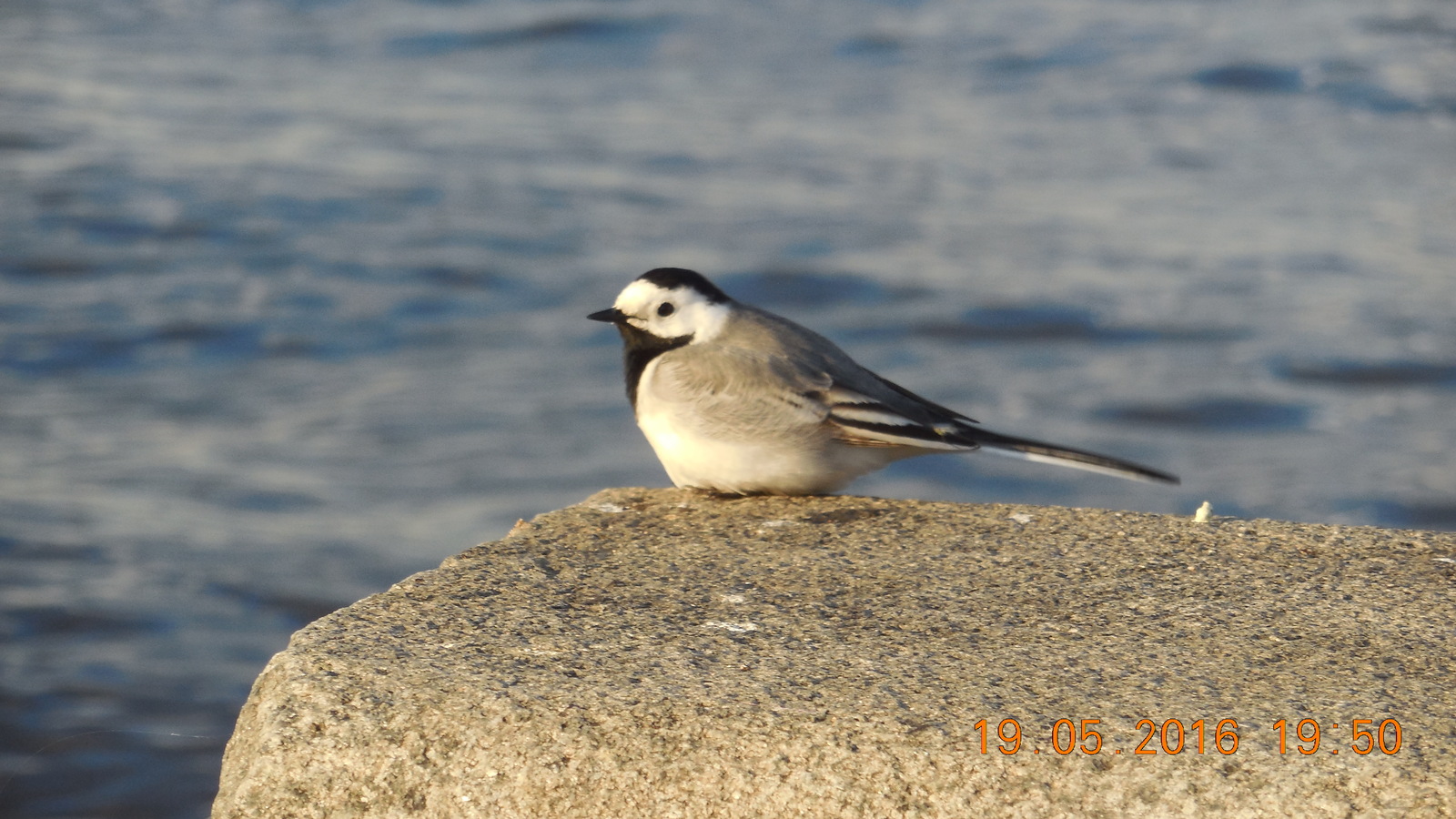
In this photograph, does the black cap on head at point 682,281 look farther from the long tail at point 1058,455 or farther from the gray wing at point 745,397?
the long tail at point 1058,455

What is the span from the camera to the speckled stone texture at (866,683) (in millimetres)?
2766

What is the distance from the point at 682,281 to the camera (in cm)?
Answer: 481

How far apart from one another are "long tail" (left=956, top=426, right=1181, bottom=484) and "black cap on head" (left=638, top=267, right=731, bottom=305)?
2.90ft

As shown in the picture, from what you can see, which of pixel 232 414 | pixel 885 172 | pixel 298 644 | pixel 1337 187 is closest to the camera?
pixel 298 644

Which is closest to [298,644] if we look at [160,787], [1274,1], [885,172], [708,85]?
[160,787]

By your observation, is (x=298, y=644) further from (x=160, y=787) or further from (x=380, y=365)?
(x=380, y=365)

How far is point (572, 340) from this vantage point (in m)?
10.8

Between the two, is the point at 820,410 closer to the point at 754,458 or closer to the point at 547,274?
the point at 754,458

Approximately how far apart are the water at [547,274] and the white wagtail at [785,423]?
4.44 ft

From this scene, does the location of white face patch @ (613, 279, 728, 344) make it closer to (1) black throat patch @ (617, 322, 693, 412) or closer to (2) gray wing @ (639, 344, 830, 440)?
(1) black throat patch @ (617, 322, 693, 412)

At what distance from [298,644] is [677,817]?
94 centimetres

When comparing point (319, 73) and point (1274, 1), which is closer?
point (319, 73)

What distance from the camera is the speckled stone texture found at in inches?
109

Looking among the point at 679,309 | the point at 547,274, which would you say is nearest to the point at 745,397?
the point at 679,309
